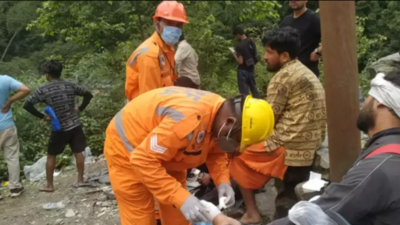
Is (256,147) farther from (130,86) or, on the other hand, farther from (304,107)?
(130,86)

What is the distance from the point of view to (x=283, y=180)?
165 inches

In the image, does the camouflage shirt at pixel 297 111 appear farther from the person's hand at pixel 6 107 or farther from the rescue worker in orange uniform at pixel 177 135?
the person's hand at pixel 6 107

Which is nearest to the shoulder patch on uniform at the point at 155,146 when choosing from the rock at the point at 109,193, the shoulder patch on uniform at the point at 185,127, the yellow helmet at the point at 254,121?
the shoulder patch on uniform at the point at 185,127

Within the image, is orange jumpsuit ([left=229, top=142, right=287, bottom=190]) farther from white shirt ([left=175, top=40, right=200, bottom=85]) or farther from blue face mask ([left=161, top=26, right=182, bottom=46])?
white shirt ([left=175, top=40, right=200, bottom=85])

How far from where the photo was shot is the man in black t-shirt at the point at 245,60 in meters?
8.58

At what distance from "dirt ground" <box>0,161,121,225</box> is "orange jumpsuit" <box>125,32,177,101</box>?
4.58ft

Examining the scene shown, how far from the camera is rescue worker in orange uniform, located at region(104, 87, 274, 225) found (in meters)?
2.40

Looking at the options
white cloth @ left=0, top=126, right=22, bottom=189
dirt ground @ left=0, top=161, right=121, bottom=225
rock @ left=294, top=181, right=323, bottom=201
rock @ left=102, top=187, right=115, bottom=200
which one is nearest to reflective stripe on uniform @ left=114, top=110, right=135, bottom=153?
rock @ left=294, top=181, right=323, bottom=201

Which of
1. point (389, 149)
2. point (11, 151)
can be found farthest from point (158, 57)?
point (11, 151)

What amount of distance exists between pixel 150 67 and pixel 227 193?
141 cm

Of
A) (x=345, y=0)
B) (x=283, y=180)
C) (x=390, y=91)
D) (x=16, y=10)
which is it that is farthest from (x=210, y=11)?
(x=390, y=91)

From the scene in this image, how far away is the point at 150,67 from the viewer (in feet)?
12.6

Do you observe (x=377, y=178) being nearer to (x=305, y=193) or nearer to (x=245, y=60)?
(x=305, y=193)

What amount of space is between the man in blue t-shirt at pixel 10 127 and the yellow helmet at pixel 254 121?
391 centimetres
